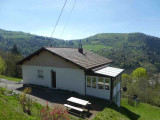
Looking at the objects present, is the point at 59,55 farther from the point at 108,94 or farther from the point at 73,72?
the point at 108,94

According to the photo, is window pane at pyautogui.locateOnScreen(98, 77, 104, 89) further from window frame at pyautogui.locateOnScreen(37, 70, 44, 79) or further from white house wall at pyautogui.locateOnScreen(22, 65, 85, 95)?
window frame at pyautogui.locateOnScreen(37, 70, 44, 79)

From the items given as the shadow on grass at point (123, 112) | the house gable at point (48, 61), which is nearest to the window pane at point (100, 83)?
the shadow on grass at point (123, 112)

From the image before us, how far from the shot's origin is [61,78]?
581 inches

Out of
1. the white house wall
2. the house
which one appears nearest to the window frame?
the house

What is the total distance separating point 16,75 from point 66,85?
22.0m

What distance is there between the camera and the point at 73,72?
45.4 feet

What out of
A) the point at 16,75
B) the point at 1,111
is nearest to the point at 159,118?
the point at 1,111

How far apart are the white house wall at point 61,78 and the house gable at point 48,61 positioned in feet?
1.31

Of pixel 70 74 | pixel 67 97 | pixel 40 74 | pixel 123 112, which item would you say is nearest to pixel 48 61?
pixel 40 74

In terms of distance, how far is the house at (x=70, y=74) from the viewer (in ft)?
41.9

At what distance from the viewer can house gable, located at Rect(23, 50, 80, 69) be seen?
14.3 meters

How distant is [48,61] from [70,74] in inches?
132

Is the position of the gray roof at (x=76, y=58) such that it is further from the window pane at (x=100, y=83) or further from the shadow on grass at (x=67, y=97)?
the shadow on grass at (x=67, y=97)

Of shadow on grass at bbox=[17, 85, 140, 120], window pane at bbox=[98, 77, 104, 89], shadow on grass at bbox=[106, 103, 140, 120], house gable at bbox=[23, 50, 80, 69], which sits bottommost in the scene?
shadow on grass at bbox=[106, 103, 140, 120]
